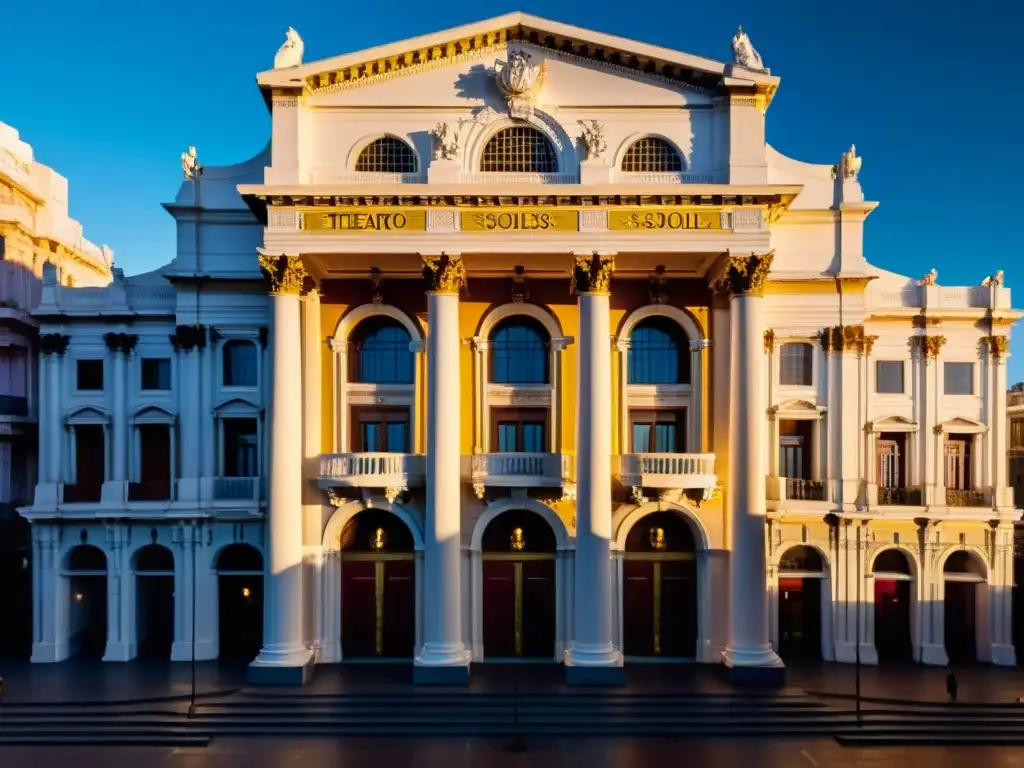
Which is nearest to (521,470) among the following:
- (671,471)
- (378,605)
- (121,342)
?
(671,471)

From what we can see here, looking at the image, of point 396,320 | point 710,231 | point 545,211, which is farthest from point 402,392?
point 710,231

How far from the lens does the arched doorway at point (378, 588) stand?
79.6 ft

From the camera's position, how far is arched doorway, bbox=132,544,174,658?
2527 cm

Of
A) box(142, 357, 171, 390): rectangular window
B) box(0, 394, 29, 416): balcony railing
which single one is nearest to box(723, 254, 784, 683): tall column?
box(142, 357, 171, 390): rectangular window

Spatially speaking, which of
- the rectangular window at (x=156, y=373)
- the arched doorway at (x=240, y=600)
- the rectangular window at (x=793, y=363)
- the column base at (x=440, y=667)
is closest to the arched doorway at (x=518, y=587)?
the column base at (x=440, y=667)

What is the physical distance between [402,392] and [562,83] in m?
11.1

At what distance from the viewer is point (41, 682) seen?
22359 millimetres

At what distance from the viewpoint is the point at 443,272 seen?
2173cm

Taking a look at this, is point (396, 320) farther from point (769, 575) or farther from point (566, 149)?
point (769, 575)

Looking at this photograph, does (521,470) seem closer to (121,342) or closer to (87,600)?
(121,342)

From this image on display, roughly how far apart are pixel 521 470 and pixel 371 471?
15.3 ft

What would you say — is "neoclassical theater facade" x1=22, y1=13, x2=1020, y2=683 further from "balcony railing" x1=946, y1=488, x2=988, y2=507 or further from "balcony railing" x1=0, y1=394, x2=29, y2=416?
"balcony railing" x1=0, y1=394, x2=29, y2=416

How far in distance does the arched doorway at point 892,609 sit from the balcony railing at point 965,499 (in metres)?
2.52

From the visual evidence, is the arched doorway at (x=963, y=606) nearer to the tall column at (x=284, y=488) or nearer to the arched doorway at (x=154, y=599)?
the tall column at (x=284, y=488)
